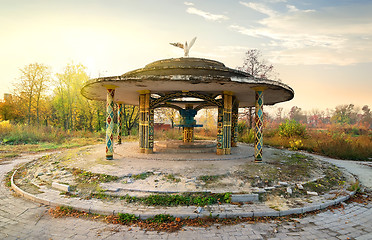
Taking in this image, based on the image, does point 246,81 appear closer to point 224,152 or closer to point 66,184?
point 224,152

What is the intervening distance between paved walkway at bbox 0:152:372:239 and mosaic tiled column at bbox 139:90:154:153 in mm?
5881

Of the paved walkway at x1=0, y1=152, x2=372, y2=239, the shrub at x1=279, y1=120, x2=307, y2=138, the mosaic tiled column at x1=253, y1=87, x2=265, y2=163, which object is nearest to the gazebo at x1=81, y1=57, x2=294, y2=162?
the mosaic tiled column at x1=253, y1=87, x2=265, y2=163

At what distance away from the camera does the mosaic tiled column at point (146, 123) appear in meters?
10.6

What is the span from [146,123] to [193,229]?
23.1 ft

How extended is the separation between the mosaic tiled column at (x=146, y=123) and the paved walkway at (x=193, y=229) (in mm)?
5881

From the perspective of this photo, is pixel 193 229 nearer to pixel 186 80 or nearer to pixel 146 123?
pixel 186 80

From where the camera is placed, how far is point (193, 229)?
4254 mm

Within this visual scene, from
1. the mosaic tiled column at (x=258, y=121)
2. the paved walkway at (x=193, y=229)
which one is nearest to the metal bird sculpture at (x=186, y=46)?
the mosaic tiled column at (x=258, y=121)

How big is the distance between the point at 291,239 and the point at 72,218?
4.69 m

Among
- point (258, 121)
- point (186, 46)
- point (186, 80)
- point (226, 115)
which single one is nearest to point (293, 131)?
point (226, 115)

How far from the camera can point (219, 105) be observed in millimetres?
10727

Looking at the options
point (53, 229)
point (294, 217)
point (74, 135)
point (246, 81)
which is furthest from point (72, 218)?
point (74, 135)

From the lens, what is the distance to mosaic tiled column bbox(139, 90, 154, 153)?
1061cm

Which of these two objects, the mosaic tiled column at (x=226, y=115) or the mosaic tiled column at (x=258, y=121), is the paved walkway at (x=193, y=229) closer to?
the mosaic tiled column at (x=258, y=121)
